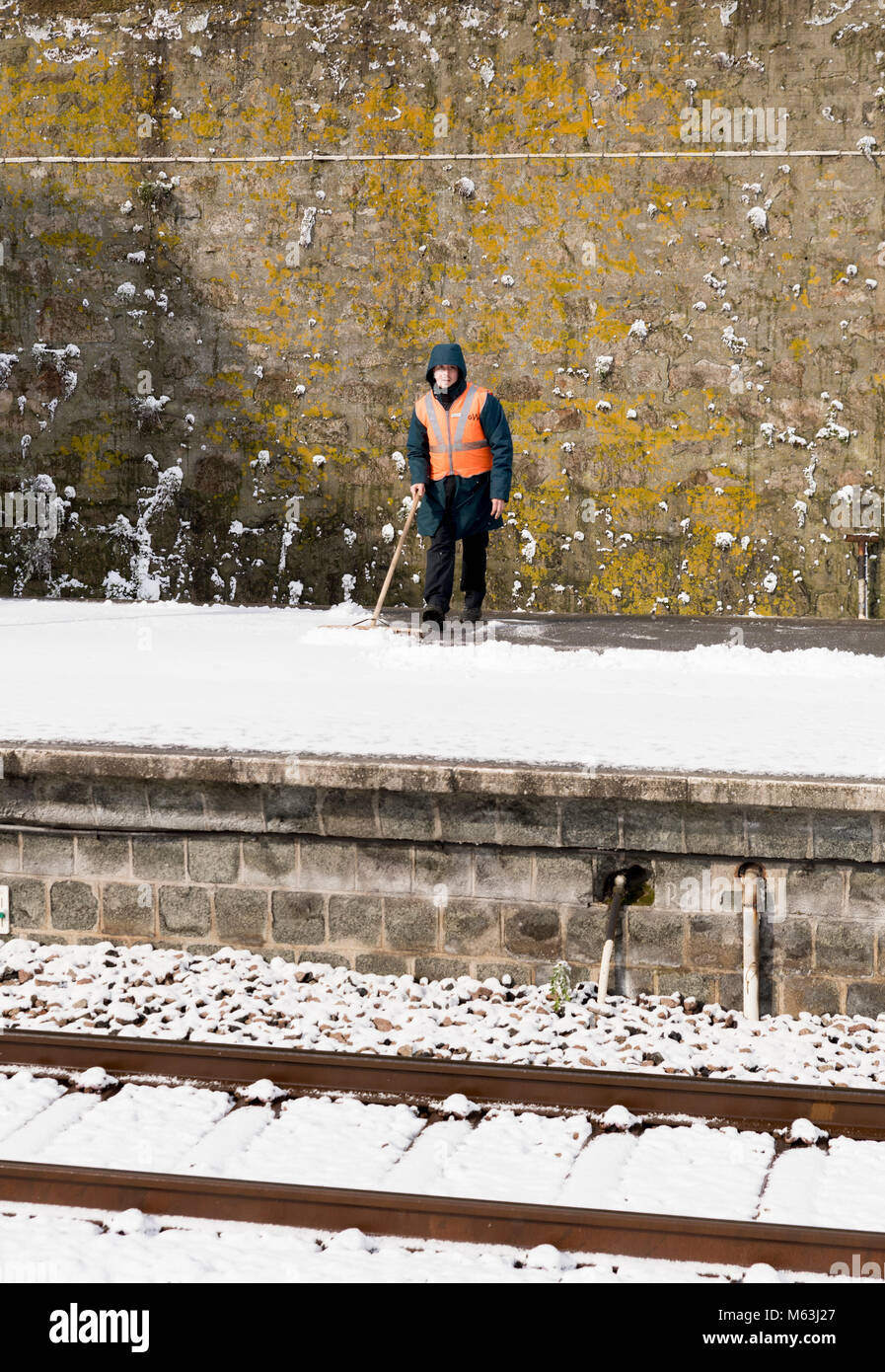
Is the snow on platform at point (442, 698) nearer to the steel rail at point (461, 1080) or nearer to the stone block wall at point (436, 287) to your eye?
the steel rail at point (461, 1080)

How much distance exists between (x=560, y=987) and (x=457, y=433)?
4.41 meters

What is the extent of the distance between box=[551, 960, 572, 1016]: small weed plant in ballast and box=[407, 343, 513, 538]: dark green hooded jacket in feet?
13.1

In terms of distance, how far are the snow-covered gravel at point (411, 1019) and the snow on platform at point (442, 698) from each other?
30.0 inches

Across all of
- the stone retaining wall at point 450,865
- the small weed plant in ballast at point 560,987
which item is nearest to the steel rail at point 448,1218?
the small weed plant in ballast at point 560,987

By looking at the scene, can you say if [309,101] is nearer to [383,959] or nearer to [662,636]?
[662,636]

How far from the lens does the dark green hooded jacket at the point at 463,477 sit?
8.98 metres

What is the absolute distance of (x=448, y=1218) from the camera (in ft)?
12.0

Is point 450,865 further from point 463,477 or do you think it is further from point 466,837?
point 463,477

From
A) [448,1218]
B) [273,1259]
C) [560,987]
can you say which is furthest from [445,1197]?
[560,987]

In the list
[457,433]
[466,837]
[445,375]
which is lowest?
[466,837]

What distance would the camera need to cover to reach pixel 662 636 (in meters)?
9.54

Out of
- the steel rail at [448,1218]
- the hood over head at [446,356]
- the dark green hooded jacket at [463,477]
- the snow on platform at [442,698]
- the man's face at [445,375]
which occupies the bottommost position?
the steel rail at [448,1218]

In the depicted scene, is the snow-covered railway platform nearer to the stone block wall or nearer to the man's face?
the man's face
